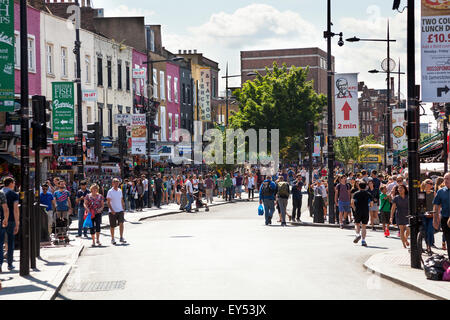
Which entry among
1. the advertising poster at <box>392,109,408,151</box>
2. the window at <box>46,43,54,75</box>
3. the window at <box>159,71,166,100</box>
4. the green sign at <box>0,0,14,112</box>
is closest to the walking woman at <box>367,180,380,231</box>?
the advertising poster at <box>392,109,408,151</box>

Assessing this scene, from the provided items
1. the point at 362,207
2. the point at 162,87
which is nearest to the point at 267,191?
the point at 362,207

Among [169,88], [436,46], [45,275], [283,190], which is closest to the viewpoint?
[45,275]

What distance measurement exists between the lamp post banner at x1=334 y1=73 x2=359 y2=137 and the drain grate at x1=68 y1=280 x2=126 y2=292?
50.6 ft

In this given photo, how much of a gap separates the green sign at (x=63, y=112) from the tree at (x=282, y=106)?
38.8m

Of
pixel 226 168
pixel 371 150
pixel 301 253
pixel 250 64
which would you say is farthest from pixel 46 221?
pixel 250 64

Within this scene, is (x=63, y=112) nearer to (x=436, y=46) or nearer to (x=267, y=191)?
(x=267, y=191)

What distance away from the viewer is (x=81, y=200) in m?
24.3

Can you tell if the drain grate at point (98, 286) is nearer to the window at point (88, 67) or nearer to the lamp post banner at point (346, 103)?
the lamp post banner at point (346, 103)

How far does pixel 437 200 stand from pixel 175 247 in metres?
7.54

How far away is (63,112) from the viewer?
30875 mm

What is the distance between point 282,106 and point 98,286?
57.6 metres

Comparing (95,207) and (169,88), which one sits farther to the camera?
(169,88)

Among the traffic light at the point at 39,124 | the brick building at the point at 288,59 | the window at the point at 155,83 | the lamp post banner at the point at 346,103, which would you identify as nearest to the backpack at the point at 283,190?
the lamp post banner at the point at 346,103

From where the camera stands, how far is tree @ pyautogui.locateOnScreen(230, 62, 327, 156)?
228ft
